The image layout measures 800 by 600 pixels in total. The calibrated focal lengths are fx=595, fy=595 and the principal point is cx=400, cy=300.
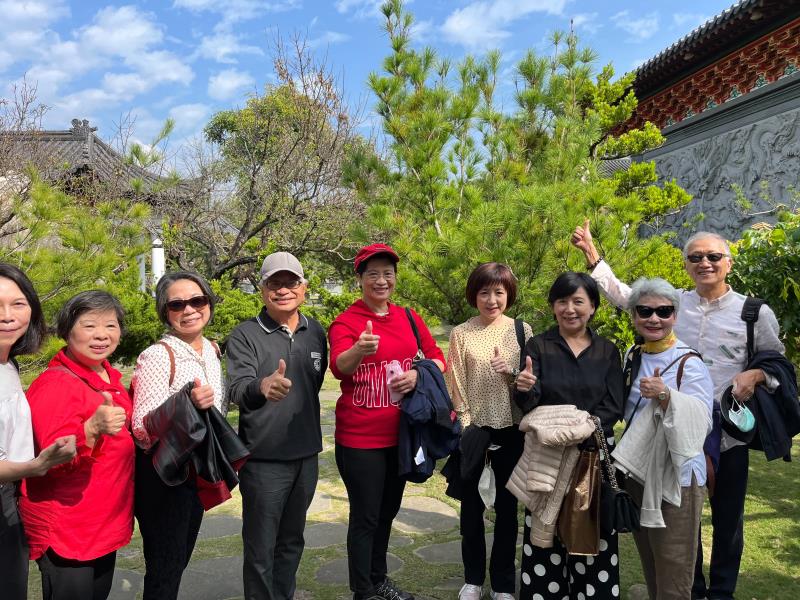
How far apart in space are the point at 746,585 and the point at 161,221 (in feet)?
23.9

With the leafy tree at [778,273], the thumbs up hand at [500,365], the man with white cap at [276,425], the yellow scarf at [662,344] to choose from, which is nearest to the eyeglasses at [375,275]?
the man with white cap at [276,425]

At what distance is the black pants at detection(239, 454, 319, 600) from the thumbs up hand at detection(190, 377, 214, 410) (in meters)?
0.45

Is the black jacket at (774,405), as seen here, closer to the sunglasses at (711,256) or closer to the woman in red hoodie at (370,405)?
the sunglasses at (711,256)

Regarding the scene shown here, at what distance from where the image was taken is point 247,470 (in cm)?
231

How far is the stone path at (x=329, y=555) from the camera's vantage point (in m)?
2.91

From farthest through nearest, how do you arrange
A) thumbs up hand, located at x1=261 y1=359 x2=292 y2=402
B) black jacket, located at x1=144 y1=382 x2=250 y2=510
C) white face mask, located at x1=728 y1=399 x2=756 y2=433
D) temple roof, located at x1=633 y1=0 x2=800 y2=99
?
temple roof, located at x1=633 y1=0 x2=800 y2=99
white face mask, located at x1=728 y1=399 x2=756 y2=433
thumbs up hand, located at x1=261 y1=359 x2=292 y2=402
black jacket, located at x1=144 y1=382 x2=250 y2=510

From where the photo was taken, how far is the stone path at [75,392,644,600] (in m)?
2.91

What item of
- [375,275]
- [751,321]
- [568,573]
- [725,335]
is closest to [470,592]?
[568,573]

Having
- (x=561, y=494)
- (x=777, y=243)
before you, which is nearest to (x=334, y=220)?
(x=777, y=243)

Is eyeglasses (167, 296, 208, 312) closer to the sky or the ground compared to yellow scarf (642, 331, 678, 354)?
closer to the sky

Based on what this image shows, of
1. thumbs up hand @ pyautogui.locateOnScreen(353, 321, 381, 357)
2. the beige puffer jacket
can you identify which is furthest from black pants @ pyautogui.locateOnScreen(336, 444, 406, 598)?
the beige puffer jacket

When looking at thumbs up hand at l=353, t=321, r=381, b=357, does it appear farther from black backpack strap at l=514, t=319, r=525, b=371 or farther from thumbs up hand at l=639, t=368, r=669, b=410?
thumbs up hand at l=639, t=368, r=669, b=410

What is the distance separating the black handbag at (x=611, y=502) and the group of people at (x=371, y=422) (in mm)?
45

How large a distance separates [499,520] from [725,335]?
4.21 feet
